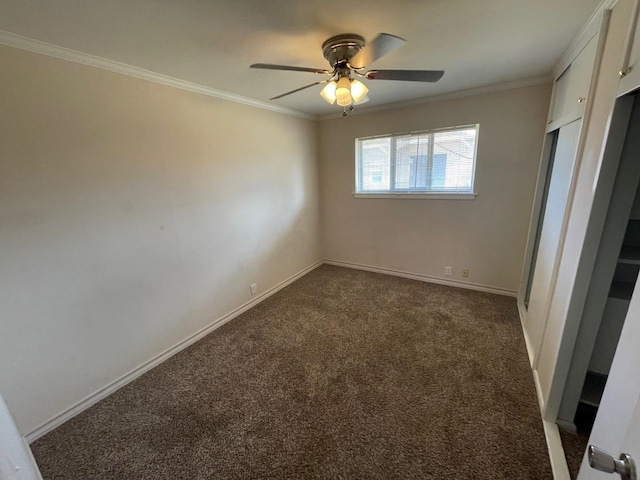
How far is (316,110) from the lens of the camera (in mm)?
3518

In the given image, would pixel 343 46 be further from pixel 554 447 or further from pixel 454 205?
pixel 554 447

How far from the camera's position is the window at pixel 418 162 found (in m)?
3.07

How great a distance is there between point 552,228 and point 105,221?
3271 millimetres

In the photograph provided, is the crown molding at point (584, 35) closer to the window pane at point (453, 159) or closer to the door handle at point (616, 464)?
the window pane at point (453, 159)

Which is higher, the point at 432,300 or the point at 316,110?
the point at 316,110

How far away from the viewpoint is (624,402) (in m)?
0.62

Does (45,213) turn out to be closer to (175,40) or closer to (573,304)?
(175,40)

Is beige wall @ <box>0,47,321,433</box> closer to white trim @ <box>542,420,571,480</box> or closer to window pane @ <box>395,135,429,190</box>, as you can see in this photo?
window pane @ <box>395,135,429,190</box>

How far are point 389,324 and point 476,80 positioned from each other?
254 centimetres

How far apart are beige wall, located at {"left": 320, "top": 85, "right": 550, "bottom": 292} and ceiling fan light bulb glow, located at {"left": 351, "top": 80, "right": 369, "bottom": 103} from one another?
5.91ft

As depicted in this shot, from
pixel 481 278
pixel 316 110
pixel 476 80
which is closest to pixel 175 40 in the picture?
pixel 316 110

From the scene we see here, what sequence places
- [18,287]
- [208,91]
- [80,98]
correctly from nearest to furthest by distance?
[18,287]
[80,98]
[208,91]

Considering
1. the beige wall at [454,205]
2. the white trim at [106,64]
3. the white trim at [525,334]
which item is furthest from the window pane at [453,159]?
the white trim at [106,64]

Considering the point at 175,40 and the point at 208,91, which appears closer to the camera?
the point at 175,40
